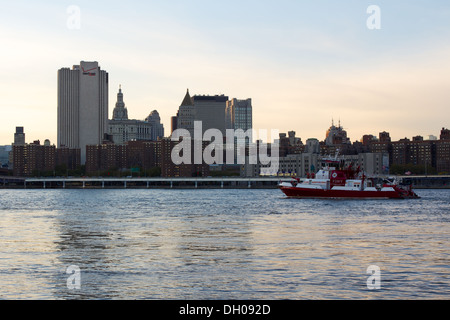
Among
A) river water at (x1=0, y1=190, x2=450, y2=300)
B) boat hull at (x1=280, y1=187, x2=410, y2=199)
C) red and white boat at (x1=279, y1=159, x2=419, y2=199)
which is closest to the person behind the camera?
river water at (x1=0, y1=190, x2=450, y2=300)

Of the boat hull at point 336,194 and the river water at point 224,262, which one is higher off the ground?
the river water at point 224,262

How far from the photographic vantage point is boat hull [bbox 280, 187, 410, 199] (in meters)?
124

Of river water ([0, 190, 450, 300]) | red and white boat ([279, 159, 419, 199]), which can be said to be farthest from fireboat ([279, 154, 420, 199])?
river water ([0, 190, 450, 300])

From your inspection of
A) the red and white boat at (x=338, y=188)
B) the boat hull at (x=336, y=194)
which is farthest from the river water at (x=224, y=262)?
the red and white boat at (x=338, y=188)

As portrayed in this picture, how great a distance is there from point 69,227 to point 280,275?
112 feet

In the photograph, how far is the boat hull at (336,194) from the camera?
4882 inches

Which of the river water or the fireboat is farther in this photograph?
the fireboat

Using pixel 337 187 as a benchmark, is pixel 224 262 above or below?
below

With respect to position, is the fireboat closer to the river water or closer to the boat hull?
the boat hull

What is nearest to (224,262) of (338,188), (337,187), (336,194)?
(336,194)

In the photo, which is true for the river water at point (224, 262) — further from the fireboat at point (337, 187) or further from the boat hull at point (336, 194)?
the fireboat at point (337, 187)

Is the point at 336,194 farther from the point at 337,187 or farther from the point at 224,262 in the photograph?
the point at 224,262

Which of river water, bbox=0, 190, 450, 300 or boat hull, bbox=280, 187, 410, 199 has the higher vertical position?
river water, bbox=0, 190, 450, 300

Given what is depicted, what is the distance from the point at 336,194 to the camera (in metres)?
124
